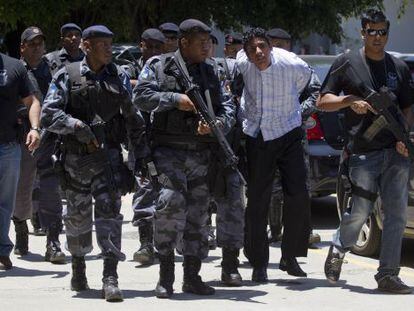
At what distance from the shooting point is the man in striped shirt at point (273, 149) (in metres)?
7.52

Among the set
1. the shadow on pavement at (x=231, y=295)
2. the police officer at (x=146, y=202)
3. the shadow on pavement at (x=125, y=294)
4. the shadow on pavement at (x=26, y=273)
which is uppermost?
the police officer at (x=146, y=202)

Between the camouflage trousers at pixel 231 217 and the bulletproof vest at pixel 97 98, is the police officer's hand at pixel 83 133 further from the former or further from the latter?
the camouflage trousers at pixel 231 217

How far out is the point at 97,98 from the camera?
689cm

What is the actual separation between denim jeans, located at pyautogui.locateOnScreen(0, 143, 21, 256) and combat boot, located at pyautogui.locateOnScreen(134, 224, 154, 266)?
1.05 meters

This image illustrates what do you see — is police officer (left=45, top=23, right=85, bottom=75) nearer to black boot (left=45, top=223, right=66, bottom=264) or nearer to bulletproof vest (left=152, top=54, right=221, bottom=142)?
black boot (left=45, top=223, right=66, bottom=264)

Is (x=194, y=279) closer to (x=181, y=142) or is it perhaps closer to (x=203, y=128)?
(x=181, y=142)

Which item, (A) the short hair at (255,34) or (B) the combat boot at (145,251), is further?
(B) the combat boot at (145,251)

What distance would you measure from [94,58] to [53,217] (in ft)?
6.90

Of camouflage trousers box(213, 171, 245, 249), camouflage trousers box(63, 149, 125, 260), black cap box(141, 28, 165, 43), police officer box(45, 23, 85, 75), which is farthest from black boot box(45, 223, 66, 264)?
black cap box(141, 28, 165, 43)

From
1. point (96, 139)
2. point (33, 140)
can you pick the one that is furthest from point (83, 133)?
point (33, 140)

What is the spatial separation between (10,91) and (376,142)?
2793mm

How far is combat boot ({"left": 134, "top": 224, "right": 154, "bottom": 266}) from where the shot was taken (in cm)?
832

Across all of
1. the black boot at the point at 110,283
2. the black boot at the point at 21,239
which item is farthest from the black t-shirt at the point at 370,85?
the black boot at the point at 21,239

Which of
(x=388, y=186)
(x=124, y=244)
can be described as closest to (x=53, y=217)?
(x=124, y=244)
